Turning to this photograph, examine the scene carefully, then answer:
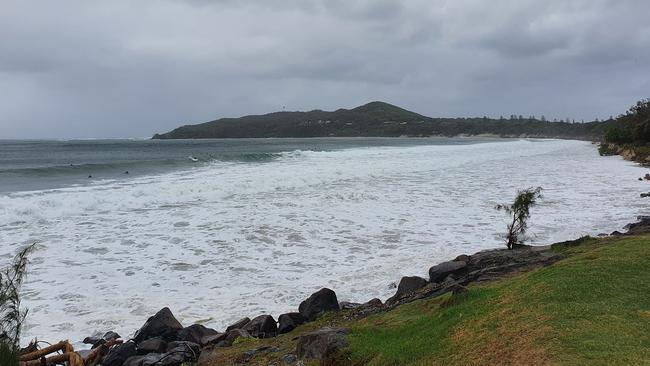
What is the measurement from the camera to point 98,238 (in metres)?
15.6

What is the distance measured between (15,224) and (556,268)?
59.2 ft

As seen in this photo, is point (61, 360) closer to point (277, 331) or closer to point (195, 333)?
point (195, 333)

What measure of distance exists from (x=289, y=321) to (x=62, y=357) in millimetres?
3416

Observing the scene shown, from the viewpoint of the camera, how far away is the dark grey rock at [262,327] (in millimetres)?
8102

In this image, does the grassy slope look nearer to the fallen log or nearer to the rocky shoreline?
the rocky shoreline

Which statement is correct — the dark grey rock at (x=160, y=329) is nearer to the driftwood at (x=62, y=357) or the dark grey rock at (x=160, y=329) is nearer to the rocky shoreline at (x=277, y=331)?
the rocky shoreline at (x=277, y=331)

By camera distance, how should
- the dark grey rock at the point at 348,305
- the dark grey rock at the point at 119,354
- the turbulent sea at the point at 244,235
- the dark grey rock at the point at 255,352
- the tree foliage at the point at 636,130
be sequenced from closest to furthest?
the dark grey rock at the point at 255,352, the dark grey rock at the point at 119,354, the dark grey rock at the point at 348,305, the turbulent sea at the point at 244,235, the tree foliage at the point at 636,130

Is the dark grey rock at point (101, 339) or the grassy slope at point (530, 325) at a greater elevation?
the grassy slope at point (530, 325)

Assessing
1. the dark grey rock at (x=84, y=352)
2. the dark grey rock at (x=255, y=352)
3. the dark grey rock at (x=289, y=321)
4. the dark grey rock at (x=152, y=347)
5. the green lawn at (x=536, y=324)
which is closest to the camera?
the green lawn at (x=536, y=324)

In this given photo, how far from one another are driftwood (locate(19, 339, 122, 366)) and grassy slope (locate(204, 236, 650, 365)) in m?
2.02

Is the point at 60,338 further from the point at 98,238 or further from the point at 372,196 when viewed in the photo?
the point at 372,196

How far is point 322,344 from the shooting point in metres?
5.88

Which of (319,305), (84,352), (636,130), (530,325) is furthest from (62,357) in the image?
(636,130)

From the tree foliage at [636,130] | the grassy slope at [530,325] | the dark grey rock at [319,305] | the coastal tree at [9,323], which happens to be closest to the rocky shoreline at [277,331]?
the dark grey rock at [319,305]
